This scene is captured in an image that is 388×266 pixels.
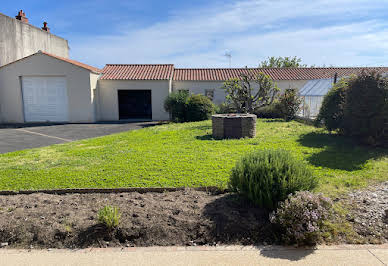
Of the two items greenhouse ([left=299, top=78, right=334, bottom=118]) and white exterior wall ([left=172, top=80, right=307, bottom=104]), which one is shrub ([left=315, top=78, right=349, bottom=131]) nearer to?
greenhouse ([left=299, top=78, right=334, bottom=118])

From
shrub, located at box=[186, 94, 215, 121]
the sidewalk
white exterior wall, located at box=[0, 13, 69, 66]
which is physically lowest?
the sidewalk

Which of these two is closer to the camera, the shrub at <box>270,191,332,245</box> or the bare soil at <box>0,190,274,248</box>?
the shrub at <box>270,191,332,245</box>

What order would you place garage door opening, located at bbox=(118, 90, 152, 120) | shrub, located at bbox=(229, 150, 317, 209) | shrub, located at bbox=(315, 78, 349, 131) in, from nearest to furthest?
shrub, located at bbox=(229, 150, 317, 209) < shrub, located at bbox=(315, 78, 349, 131) < garage door opening, located at bbox=(118, 90, 152, 120)

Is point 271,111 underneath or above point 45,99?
underneath

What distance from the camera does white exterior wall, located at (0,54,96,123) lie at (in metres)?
19.3

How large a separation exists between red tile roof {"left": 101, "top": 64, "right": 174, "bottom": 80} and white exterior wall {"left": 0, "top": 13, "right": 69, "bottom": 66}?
5.46m

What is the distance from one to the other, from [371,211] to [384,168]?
2939 mm

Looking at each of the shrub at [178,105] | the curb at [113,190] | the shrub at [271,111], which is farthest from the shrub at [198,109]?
the curb at [113,190]

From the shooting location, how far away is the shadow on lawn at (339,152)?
7.12m

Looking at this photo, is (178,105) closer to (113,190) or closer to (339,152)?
(339,152)

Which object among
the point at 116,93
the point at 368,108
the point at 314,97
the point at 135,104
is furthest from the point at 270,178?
the point at 135,104

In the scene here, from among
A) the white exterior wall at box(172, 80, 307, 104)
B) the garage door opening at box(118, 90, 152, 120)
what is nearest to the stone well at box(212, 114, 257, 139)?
the white exterior wall at box(172, 80, 307, 104)

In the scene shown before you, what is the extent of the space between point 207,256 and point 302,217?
1267 millimetres

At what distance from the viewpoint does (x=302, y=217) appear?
12.3 ft
